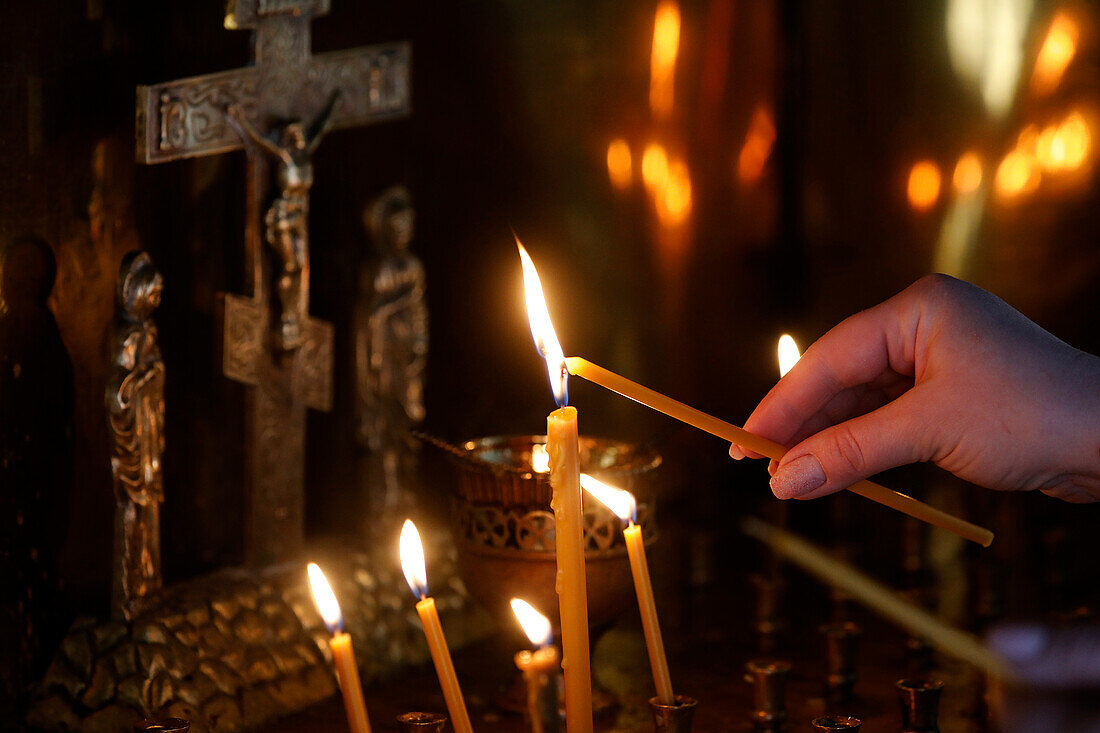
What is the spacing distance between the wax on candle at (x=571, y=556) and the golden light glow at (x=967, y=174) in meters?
1.22

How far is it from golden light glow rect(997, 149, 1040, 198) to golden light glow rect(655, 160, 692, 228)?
0.45 meters

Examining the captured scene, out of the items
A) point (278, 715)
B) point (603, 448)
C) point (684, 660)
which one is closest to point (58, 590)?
point (278, 715)

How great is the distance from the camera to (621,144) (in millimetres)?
1690

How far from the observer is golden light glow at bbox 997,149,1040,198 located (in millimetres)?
1754

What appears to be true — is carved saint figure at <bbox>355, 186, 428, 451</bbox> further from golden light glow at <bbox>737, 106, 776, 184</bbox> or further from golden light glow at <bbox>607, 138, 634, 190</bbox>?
golden light glow at <bbox>737, 106, 776, 184</bbox>

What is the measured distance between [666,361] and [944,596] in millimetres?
507

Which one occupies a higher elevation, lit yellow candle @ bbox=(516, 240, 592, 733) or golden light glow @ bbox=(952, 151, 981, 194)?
golden light glow @ bbox=(952, 151, 981, 194)

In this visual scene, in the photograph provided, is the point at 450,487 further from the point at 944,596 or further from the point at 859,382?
the point at 944,596

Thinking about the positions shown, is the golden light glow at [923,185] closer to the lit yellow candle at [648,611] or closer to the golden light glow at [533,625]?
the lit yellow candle at [648,611]

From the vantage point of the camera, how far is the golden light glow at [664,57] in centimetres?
172

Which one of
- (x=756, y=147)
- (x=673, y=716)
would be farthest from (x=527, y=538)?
(x=756, y=147)

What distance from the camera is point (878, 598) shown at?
158 cm

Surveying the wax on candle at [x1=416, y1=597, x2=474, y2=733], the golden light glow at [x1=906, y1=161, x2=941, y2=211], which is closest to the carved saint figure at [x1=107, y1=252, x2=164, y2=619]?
the wax on candle at [x1=416, y1=597, x2=474, y2=733]

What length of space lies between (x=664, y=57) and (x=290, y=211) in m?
0.70
